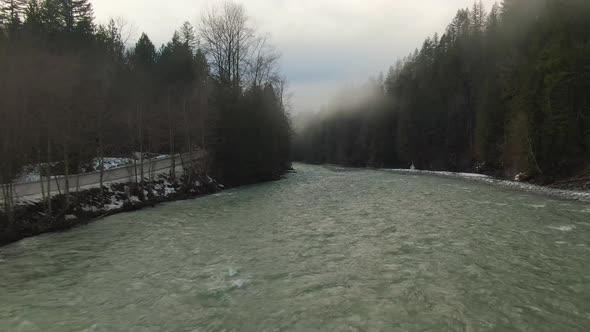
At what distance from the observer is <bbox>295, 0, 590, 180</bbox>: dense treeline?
3053 cm

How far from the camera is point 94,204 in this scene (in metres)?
21.0

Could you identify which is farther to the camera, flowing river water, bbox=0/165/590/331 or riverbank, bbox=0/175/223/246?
riverbank, bbox=0/175/223/246

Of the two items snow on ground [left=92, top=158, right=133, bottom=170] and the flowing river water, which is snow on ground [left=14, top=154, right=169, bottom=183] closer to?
snow on ground [left=92, top=158, right=133, bottom=170]

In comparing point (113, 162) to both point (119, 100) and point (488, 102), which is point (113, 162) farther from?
point (488, 102)

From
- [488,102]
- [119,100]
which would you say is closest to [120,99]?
[119,100]

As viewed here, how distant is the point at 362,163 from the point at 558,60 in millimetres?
60750

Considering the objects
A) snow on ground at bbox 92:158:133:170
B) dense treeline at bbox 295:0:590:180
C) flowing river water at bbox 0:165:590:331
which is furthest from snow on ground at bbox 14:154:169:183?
dense treeline at bbox 295:0:590:180

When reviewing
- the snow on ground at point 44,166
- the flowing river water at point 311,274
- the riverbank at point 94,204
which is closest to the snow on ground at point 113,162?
the snow on ground at point 44,166

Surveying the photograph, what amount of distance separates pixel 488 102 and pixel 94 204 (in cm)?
4513

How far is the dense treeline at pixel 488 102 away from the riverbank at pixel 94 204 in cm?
2983

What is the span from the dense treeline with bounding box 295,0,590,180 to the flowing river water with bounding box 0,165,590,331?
17339 millimetres

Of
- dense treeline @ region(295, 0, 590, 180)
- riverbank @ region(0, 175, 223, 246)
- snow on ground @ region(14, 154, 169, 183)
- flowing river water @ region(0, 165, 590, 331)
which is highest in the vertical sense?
dense treeline @ region(295, 0, 590, 180)

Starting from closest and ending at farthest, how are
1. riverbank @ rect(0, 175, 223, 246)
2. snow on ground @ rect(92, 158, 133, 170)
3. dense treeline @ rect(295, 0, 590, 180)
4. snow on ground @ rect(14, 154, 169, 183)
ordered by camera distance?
riverbank @ rect(0, 175, 223, 246), snow on ground @ rect(14, 154, 169, 183), snow on ground @ rect(92, 158, 133, 170), dense treeline @ rect(295, 0, 590, 180)

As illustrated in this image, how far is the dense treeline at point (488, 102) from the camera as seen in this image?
30.5 metres
